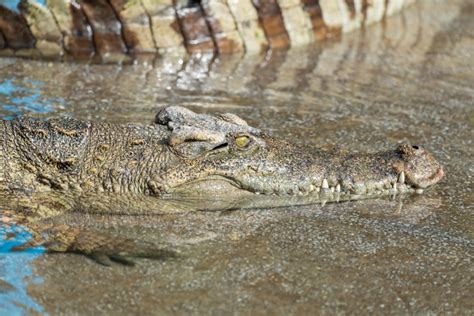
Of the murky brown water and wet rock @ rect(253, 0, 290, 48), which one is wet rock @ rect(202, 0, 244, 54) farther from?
wet rock @ rect(253, 0, 290, 48)

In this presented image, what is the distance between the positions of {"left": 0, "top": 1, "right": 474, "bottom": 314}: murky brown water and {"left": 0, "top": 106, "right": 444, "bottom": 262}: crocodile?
0.11 metres

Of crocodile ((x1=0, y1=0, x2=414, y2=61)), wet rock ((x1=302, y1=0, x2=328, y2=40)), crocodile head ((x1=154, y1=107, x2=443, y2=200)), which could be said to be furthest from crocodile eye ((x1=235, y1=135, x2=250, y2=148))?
wet rock ((x1=302, y1=0, x2=328, y2=40))

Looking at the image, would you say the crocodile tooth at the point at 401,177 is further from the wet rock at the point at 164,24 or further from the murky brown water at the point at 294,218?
the wet rock at the point at 164,24

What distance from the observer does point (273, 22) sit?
332 inches

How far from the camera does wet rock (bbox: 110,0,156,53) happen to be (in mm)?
7891

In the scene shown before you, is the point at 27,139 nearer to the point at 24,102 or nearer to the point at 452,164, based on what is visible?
the point at 24,102

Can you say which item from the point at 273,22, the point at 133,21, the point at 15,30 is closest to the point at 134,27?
the point at 133,21

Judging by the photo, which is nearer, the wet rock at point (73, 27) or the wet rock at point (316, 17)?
the wet rock at point (73, 27)

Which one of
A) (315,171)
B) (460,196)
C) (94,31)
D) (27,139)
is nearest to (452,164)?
(460,196)

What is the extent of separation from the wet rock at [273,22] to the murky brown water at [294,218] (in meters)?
0.39

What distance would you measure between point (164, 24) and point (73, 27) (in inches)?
37.9

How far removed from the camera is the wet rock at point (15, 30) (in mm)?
7844

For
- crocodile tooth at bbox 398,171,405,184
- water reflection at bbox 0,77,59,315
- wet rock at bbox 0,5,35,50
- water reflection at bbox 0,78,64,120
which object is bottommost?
water reflection at bbox 0,78,64,120

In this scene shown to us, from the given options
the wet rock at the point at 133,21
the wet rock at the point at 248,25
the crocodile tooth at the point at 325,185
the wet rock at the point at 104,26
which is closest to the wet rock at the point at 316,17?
the wet rock at the point at 248,25
